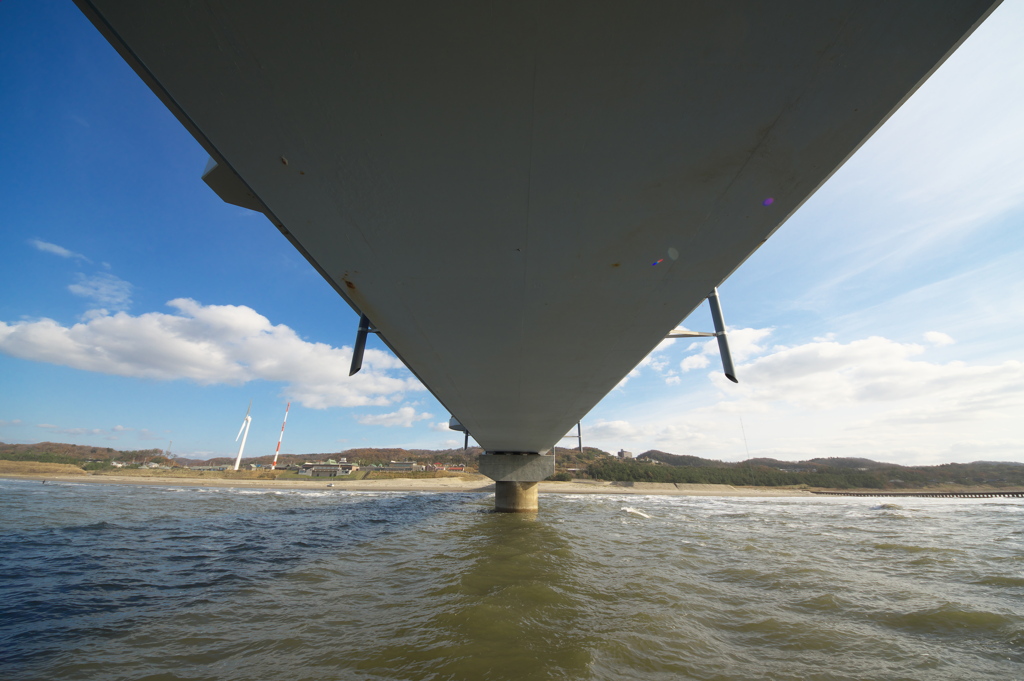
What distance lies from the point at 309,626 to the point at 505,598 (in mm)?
3095

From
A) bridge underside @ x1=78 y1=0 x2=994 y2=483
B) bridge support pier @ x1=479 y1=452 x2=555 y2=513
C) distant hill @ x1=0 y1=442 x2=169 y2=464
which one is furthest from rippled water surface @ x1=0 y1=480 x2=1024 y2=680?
distant hill @ x1=0 y1=442 x2=169 y2=464

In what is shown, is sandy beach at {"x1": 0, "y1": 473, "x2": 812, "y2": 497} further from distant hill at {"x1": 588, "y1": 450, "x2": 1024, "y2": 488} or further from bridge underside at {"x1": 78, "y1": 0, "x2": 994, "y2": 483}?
bridge underside at {"x1": 78, "y1": 0, "x2": 994, "y2": 483}

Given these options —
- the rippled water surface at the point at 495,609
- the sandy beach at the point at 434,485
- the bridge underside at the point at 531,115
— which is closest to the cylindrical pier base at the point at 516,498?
the rippled water surface at the point at 495,609

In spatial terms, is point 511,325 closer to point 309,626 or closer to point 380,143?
point 380,143

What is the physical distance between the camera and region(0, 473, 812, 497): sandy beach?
51.2 m

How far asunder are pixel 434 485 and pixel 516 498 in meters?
34.3

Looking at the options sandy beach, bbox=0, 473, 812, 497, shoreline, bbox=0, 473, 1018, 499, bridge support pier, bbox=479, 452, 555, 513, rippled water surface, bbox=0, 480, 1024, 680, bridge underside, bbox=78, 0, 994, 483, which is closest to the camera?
bridge underside, bbox=78, 0, 994, 483

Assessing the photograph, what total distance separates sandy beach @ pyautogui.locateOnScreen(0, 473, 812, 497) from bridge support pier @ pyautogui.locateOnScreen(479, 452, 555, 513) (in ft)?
96.0

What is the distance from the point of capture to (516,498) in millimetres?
21016

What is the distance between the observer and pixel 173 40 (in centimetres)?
170

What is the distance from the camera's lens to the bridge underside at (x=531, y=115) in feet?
5.41

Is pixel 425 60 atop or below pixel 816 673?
atop

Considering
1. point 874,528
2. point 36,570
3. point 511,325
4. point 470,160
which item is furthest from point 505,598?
point 874,528

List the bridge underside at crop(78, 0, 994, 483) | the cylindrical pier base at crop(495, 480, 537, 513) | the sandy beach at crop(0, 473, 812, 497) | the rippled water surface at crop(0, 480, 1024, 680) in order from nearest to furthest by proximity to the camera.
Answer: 1. the bridge underside at crop(78, 0, 994, 483)
2. the rippled water surface at crop(0, 480, 1024, 680)
3. the cylindrical pier base at crop(495, 480, 537, 513)
4. the sandy beach at crop(0, 473, 812, 497)
